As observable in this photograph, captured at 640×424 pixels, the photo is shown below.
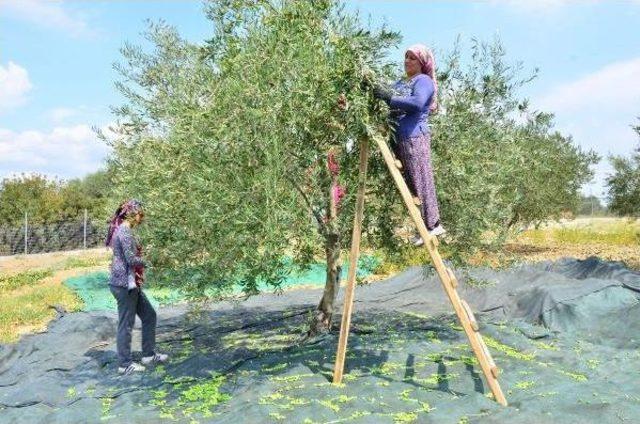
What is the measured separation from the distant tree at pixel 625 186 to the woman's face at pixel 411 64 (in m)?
19.0

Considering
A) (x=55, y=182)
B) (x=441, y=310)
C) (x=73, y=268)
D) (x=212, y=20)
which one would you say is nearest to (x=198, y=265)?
(x=212, y=20)

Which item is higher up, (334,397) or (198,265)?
(198,265)

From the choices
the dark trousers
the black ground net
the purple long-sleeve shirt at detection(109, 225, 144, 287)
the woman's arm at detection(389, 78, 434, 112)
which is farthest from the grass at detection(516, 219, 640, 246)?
the woman's arm at detection(389, 78, 434, 112)

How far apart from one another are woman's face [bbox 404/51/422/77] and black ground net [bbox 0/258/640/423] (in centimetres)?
322

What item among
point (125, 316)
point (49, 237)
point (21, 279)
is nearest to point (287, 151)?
point (125, 316)

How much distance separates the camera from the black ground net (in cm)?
590

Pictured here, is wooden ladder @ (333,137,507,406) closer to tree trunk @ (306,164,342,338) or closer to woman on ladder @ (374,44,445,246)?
woman on ladder @ (374,44,445,246)

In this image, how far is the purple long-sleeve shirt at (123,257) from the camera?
8.07 meters

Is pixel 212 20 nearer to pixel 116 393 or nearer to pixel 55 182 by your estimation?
pixel 116 393

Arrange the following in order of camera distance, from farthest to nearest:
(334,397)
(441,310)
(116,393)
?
1. (441,310)
2. (116,393)
3. (334,397)

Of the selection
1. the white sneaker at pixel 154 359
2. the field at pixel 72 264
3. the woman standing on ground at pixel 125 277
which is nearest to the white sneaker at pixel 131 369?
the woman standing on ground at pixel 125 277

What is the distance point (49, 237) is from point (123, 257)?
24.4m

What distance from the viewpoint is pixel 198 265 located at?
6609mm

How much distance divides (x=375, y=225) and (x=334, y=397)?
2.68 metres
